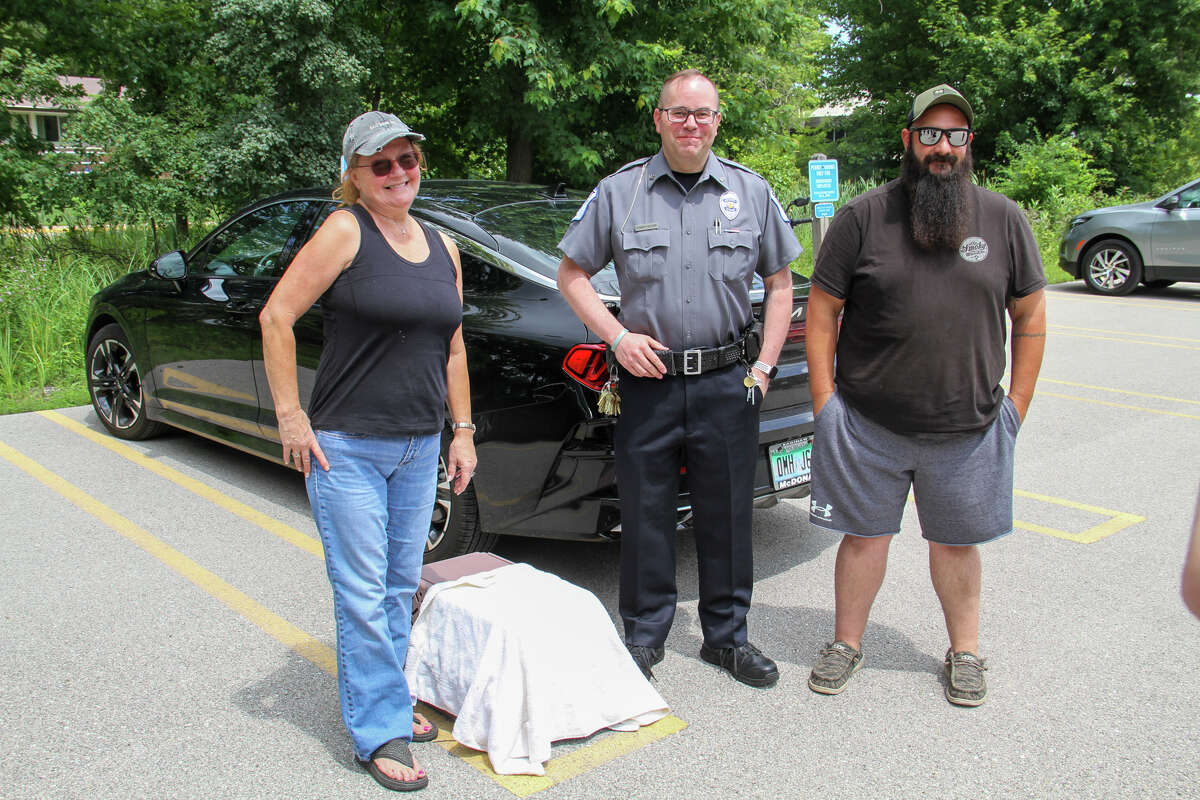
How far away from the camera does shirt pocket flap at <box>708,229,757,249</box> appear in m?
3.07

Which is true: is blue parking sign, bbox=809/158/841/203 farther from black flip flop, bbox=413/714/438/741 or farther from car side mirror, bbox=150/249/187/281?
black flip flop, bbox=413/714/438/741

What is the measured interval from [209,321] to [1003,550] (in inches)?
159

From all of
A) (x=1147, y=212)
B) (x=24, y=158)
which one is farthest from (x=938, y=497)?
(x=1147, y=212)

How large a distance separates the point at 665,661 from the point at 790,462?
37.2 inches

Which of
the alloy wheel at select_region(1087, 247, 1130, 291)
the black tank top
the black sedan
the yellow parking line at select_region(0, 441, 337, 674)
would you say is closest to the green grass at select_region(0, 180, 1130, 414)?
the yellow parking line at select_region(0, 441, 337, 674)

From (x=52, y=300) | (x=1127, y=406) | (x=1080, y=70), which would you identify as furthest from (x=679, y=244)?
(x=1080, y=70)

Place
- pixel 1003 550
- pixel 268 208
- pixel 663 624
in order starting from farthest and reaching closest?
pixel 268 208 → pixel 1003 550 → pixel 663 624

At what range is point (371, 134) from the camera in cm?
254

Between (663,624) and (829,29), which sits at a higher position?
(829,29)

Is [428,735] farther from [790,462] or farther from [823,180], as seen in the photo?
[823,180]

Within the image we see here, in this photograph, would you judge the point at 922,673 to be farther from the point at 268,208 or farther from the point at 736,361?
the point at 268,208

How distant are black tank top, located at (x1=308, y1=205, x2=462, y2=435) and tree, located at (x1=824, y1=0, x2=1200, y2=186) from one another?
2276cm

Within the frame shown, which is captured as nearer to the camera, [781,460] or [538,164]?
[781,460]

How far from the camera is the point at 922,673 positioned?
331cm
